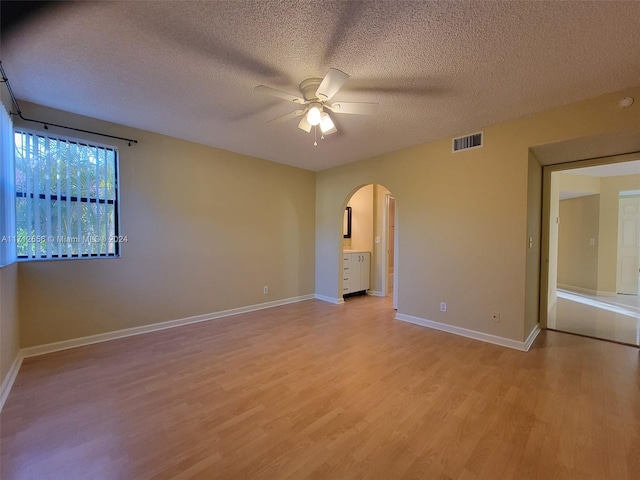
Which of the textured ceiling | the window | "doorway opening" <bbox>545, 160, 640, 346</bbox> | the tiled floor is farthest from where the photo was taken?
"doorway opening" <bbox>545, 160, 640, 346</bbox>

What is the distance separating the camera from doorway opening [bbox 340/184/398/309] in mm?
5410

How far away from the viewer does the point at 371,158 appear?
4316 millimetres

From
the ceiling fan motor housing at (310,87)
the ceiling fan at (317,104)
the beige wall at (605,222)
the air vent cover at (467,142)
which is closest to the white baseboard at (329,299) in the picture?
the air vent cover at (467,142)

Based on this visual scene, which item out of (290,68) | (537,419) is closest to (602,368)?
(537,419)

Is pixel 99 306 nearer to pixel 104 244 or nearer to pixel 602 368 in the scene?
pixel 104 244

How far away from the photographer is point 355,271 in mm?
5379

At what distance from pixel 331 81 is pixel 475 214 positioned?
2.40m

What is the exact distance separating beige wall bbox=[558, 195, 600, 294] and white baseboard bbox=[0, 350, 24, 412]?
8.91 m

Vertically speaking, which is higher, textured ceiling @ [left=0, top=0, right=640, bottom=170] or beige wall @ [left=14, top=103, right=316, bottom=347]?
textured ceiling @ [left=0, top=0, right=640, bottom=170]

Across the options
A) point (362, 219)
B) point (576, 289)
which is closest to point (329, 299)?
point (362, 219)

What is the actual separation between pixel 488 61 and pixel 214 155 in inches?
136

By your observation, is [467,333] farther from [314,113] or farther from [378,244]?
[314,113]

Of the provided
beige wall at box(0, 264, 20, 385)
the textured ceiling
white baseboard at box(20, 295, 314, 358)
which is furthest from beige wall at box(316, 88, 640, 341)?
beige wall at box(0, 264, 20, 385)

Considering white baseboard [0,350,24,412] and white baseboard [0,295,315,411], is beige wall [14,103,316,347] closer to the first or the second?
white baseboard [0,295,315,411]
